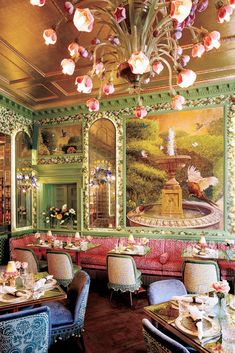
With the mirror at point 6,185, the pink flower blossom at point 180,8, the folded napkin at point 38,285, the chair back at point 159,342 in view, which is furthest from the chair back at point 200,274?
the mirror at point 6,185

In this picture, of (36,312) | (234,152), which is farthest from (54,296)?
(234,152)

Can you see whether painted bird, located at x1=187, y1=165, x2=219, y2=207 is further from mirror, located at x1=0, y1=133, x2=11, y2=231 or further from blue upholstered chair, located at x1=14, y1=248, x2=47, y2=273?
mirror, located at x1=0, y1=133, x2=11, y2=231

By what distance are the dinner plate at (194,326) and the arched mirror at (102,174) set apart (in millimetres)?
4838

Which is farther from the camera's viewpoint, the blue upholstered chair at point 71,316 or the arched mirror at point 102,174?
A: the arched mirror at point 102,174

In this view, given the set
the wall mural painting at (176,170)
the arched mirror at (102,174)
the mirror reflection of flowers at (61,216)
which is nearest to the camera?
the wall mural painting at (176,170)

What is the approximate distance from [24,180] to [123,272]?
4.21 meters

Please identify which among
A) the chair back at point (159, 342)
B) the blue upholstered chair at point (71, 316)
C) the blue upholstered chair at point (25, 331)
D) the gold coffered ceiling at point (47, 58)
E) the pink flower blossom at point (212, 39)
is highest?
the gold coffered ceiling at point (47, 58)

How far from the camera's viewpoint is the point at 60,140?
26.5 feet

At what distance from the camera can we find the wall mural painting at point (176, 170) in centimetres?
649

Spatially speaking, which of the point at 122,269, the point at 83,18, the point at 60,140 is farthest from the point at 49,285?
the point at 60,140

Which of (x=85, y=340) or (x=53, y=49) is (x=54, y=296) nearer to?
(x=85, y=340)

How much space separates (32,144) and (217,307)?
687 cm

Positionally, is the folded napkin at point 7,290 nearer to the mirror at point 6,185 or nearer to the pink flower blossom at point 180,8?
the pink flower blossom at point 180,8

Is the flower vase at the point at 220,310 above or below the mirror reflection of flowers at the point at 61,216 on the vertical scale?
below
